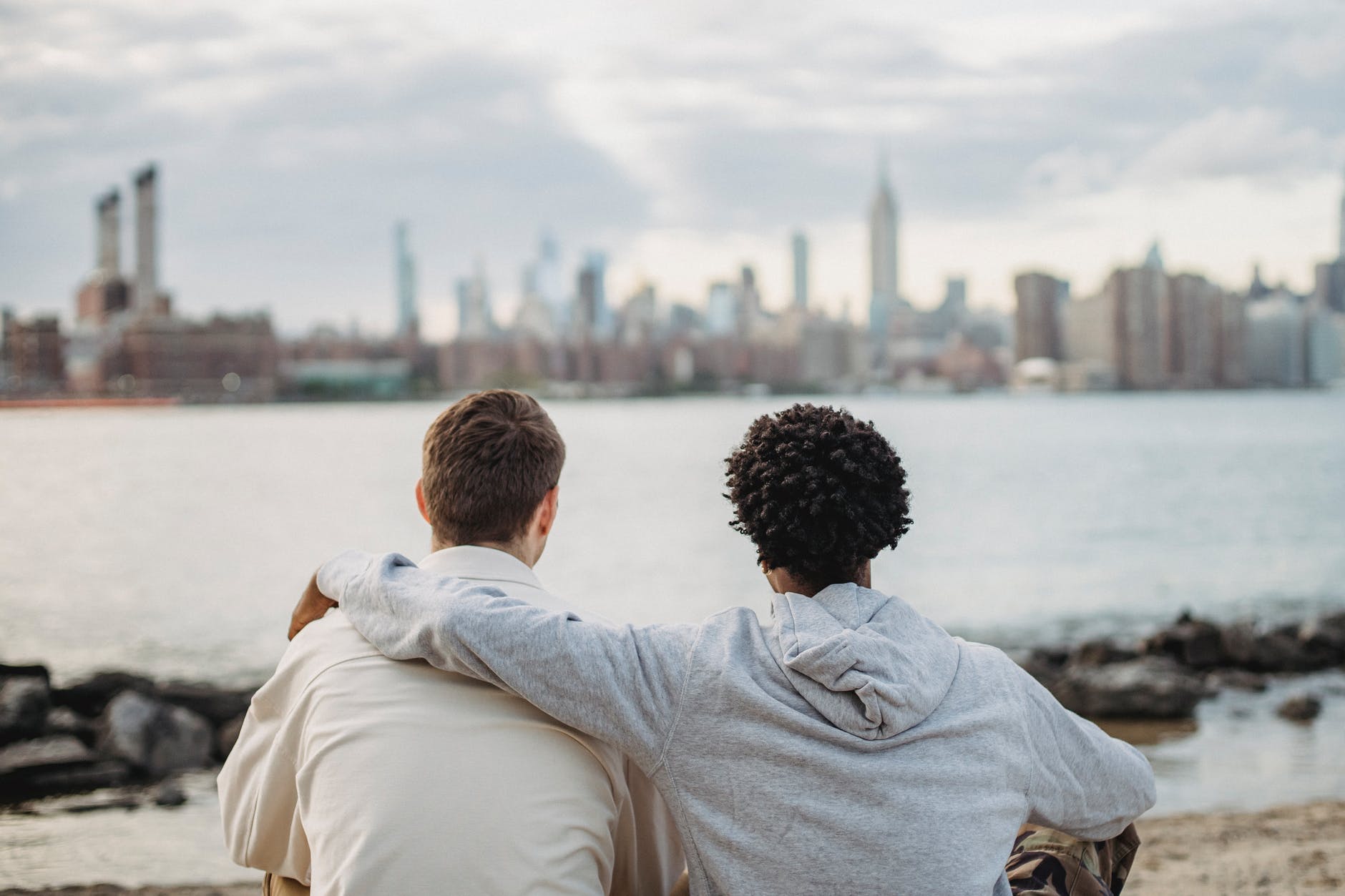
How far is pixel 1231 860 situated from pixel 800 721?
186 inches

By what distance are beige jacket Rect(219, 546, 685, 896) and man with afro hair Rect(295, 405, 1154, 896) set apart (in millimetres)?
86

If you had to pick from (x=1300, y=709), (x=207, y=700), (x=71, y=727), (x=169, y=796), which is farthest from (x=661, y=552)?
(x=169, y=796)

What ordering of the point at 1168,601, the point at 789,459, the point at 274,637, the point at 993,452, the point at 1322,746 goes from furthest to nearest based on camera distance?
1. the point at 993,452
2. the point at 1168,601
3. the point at 274,637
4. the point at 1322,746
5. the point at 789,459

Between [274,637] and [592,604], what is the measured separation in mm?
5925

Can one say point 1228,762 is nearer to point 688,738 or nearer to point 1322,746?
point 1322,746

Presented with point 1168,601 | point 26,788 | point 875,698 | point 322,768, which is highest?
point 875,698

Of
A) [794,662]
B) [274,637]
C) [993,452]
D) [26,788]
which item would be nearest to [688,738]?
[794,662]

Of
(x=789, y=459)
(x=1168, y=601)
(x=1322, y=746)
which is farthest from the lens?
(x=1168, y=601)

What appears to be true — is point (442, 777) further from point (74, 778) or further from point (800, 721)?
point (74, 778)

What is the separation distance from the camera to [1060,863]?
2.48 metres

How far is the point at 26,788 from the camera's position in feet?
26.0

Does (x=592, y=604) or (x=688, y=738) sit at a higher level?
(x=688, y=738)

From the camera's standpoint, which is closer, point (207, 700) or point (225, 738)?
point (225, 738)

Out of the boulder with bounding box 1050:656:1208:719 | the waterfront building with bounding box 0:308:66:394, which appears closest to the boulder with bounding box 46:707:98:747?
the boulder with bounding box 1050:656:1208:719
